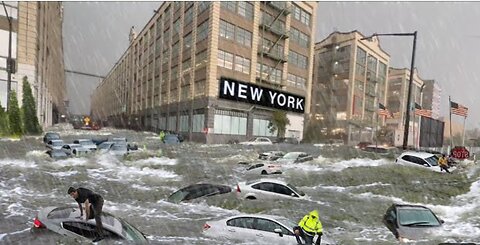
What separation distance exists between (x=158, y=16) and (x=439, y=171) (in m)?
65.7

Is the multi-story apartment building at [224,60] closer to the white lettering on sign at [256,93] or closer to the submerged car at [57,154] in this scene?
the submerged car at [57,154]

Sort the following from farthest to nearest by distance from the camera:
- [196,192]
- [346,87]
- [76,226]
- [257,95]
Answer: [346,87] → [196,192] → [76,226] → [257,95]

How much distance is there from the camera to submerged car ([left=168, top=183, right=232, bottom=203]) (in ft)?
51.6

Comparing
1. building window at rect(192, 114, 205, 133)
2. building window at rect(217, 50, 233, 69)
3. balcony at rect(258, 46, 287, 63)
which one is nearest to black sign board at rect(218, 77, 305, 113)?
building window at rect(217, 50, 233, 69)

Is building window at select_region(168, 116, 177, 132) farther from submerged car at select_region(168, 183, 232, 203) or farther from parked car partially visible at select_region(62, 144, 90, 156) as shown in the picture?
submerged car at select_region(168, 183, 232, 203)

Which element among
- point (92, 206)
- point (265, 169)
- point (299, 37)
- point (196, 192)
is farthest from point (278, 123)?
point (92, 206)

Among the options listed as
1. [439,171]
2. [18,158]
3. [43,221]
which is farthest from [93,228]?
[439,171]

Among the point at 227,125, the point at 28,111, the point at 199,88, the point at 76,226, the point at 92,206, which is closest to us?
the point at 76,226

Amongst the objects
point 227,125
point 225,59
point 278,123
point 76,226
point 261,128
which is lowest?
point 76,226

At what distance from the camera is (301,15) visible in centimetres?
6312

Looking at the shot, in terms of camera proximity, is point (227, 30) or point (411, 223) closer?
point (411, 223)

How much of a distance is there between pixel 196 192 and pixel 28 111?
34665 millimetres

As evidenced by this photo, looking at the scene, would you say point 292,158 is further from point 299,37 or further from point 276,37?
point 299,37

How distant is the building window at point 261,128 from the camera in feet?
177
